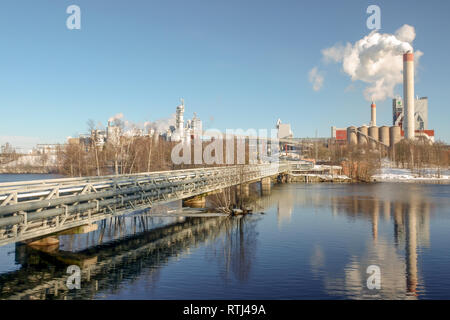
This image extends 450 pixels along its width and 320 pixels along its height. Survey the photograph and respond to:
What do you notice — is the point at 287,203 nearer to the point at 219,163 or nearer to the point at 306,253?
the point at 219,163

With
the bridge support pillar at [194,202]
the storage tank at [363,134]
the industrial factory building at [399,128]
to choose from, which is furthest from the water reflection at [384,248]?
the storage tank at [363,134]

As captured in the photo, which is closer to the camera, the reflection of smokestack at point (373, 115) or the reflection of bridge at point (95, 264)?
the reflection of bridge at point (95, 264)

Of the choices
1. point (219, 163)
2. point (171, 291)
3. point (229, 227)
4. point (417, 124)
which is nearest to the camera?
point (171, 291)

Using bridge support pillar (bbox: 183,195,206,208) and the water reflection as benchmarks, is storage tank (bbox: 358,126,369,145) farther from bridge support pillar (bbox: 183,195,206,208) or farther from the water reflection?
bridge support pillar (bbox: 183,195,206,208)

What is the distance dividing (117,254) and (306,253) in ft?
26.2

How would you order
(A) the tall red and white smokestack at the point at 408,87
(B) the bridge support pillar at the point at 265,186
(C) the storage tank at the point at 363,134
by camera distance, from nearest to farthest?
(B) the bridge support pillar at the point at 265,186, (A) the tall red and white smokestack at the point at 408,87, (C) the storage tank at the point at 363,134

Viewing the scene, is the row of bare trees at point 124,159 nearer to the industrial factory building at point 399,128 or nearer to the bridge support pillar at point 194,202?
the bridge support pillar at point 194,202

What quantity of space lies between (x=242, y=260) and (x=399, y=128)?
121 m

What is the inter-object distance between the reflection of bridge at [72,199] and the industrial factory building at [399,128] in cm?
9539

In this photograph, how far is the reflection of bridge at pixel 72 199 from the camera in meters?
11.3

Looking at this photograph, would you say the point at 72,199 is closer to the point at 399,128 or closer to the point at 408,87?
the point at 408,87

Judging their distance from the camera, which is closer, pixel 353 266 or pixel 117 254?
pixel 353 266

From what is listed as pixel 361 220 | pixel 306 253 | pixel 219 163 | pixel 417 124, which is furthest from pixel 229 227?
pixel 417 124
